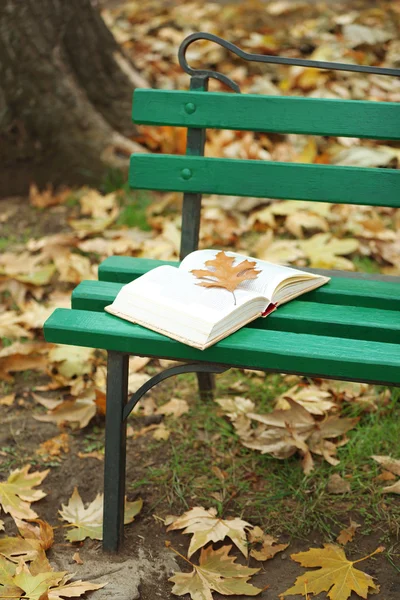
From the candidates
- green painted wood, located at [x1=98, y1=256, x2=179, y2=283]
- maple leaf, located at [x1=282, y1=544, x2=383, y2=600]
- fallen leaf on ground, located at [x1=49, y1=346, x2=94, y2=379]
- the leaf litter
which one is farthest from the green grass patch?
maple leaf, located at [x1=282, y1=544, x2=383, y2=600]

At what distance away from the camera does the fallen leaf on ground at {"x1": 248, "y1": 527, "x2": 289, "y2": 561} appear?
1.98m

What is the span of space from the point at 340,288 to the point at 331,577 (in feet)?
2.45

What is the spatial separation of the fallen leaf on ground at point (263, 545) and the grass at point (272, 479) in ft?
0.14

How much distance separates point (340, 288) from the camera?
2.11 metres

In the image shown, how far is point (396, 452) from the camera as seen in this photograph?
234 centimetres

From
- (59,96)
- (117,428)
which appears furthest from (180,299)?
(59,96)

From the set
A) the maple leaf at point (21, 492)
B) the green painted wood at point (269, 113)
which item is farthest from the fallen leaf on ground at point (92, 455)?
the green painted wood at point (269, 113)

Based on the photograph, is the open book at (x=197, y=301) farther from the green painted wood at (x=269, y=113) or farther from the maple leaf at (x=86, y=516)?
the maple leaf at (x=86, y=516)

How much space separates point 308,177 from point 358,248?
1.17m

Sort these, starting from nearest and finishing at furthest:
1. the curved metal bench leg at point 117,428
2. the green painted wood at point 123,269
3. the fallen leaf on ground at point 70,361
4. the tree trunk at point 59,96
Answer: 1. the curved metal bench leg at point 117,428
2. the green painted wood at point 123,269
3. the fallen leaf on ground at point 70,361
4. the tree trunk at point 59,96

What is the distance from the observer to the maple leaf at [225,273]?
6.21 ft

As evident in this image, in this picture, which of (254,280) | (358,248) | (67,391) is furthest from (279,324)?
(358,248)

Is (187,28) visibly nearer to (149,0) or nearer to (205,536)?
(149,0)

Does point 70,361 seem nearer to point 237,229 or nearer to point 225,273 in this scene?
point 225,273
